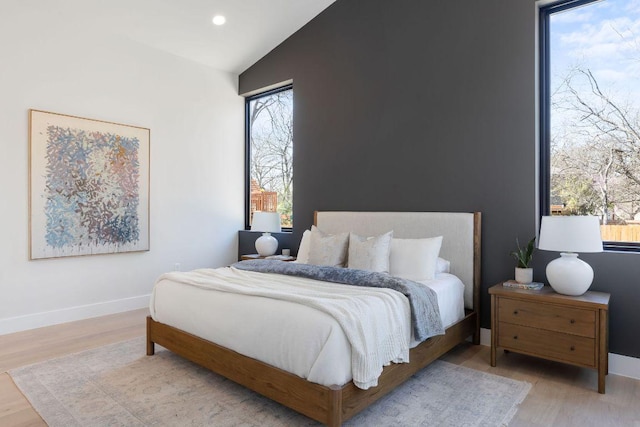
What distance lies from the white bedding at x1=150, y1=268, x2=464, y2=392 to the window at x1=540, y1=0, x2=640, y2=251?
1297 mm

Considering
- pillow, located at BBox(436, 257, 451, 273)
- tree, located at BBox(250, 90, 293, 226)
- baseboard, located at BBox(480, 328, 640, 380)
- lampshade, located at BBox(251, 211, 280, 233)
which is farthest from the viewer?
tree, located at BBox(250, 90, 293, 226)

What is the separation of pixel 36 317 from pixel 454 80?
4600mm

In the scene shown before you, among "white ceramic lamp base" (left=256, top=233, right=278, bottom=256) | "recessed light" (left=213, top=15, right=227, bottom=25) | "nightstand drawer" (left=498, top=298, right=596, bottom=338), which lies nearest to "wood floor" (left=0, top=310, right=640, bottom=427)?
"nightstand drawer" (left=498, top=298, right=596, bottom=338)

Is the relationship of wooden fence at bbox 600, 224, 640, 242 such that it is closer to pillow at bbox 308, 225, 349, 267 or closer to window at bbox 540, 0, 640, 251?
window at bbox 540, 0, 640, 251

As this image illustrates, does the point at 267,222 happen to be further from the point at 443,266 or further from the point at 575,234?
the point at 575,234

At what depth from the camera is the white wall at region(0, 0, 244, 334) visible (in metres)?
3.68

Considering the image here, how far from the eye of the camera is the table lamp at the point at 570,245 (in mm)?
2605

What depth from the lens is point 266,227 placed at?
15.7 feet

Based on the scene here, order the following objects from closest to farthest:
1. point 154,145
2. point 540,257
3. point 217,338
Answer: point 217,338 < point 540,257 < point 154,145

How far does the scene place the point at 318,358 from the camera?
1.96 metres

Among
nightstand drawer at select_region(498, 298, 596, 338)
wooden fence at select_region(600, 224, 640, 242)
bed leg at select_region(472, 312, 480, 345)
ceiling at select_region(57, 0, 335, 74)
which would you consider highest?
ceiling at select_region(57, 0, 335, 74)

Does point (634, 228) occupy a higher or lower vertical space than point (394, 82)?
lower

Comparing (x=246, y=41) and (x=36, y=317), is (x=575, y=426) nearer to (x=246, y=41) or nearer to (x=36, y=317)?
(x=36, y=317)

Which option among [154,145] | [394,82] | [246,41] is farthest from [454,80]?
[154,145]
